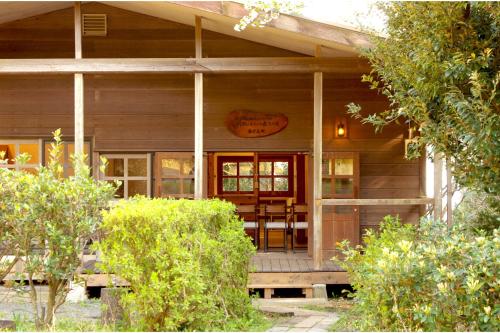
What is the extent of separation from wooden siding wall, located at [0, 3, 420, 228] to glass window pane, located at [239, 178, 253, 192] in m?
3.34

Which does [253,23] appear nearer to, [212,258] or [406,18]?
[406,18]

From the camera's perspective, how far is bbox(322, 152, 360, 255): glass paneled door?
1031 cm

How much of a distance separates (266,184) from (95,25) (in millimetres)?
5421

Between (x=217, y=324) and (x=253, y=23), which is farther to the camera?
(x=253, y=23)

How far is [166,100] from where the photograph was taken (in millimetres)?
10523

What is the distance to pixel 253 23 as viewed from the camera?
7543 millimetres

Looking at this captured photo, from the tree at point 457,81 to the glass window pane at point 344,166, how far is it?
4.47 m

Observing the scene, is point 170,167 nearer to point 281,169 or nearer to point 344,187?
point 344,187

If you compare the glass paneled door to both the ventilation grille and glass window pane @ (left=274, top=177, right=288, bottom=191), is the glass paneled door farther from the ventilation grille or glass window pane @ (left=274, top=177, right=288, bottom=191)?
the ventilation grille

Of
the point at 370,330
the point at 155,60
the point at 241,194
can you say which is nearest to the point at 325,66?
the point at 155,60

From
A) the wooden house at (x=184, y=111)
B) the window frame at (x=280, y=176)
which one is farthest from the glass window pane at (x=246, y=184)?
the wooden house at (x=184, y=111)

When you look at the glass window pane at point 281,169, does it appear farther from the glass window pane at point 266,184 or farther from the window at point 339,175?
the window at point 339,175

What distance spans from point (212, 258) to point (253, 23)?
2.99m

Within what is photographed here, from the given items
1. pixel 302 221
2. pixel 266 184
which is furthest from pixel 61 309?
pixel 266 184
